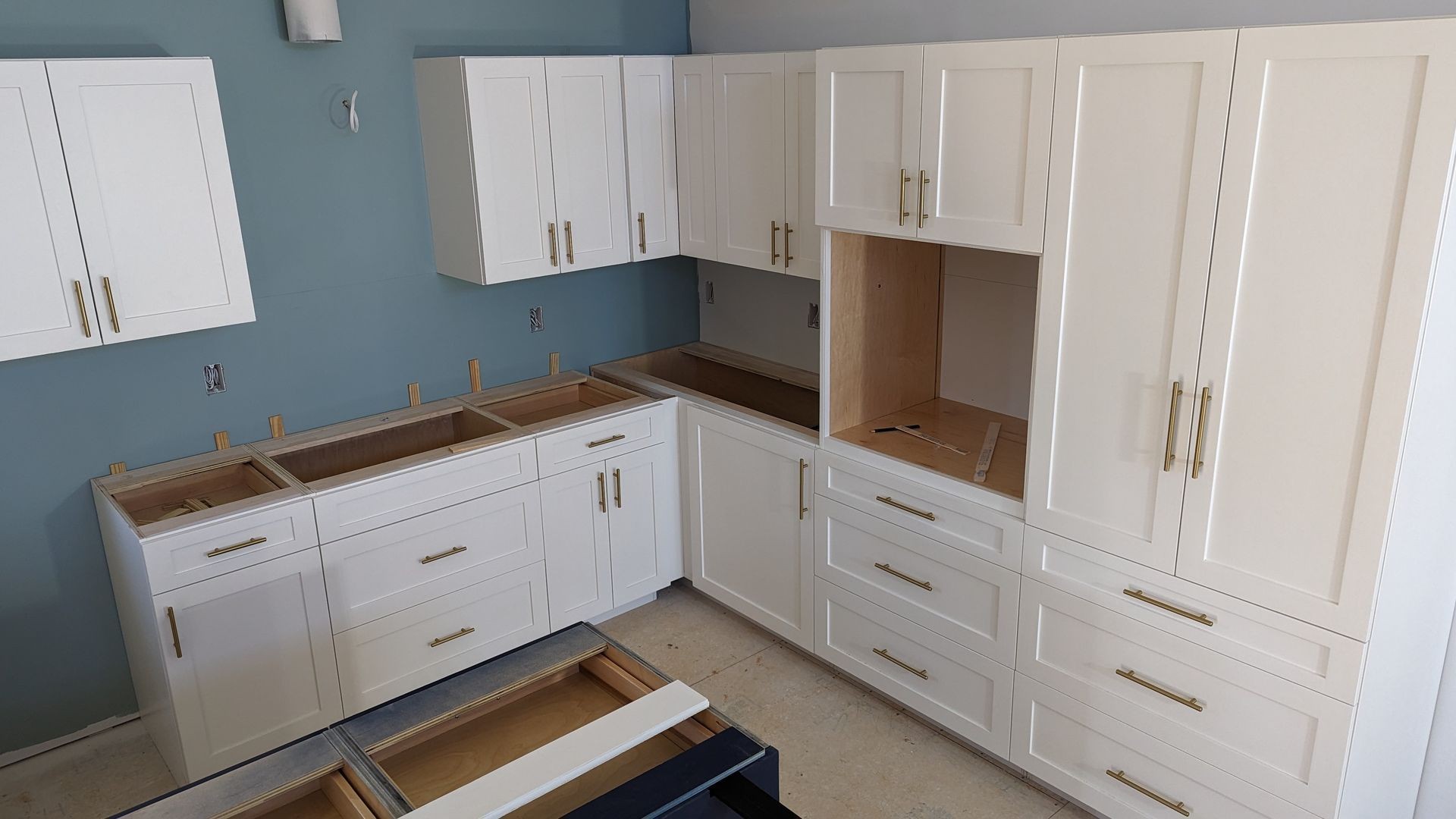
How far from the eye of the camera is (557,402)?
3918mm

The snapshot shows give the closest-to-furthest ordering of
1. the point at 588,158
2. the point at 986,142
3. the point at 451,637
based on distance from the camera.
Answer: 1. the point at 986,142
2. the point at 451,637
3. the point at 588,158

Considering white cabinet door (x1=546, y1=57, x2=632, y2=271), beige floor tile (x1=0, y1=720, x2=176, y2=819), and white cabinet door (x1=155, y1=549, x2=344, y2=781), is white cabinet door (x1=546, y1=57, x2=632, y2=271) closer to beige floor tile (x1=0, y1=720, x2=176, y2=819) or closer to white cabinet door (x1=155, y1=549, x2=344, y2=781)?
white cabinet door (x1=155, y1=549, x2=344, y2=781)

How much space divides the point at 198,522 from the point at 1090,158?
2.53m

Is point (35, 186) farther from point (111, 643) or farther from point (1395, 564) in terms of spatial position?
point (1395, 564)

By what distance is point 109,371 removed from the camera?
2.98m

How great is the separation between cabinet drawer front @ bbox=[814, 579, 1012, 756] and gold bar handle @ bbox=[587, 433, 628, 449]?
90cm

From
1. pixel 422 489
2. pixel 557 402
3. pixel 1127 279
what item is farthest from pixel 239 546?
pixel 1127 279

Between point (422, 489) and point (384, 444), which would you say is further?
point (384, 444)

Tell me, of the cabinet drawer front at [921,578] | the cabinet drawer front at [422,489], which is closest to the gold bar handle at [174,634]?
the cabinet drawer front at [422,489]

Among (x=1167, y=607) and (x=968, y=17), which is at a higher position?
(x=968, y=17)

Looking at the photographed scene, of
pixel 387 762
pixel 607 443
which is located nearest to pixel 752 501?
pixel 607 443

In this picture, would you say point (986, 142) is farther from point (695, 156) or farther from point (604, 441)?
point (604, 441)

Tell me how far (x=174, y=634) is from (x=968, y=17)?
117 inches

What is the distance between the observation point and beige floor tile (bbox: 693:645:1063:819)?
9.14 feet
